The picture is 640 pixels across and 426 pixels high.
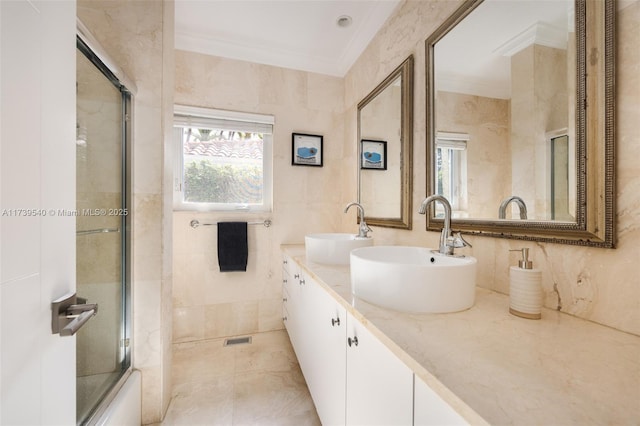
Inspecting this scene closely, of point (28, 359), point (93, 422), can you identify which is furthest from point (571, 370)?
point (93, 422)

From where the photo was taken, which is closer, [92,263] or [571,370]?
[571,370]

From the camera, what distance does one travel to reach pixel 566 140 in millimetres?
722

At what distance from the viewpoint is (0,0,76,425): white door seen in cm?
41

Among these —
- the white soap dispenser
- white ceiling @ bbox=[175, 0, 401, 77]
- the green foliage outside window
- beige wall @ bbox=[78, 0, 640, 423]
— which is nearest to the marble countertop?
the white soap dispenser

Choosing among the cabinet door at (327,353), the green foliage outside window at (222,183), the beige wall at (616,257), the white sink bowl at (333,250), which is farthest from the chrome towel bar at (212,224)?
the beige wall at (616,257)

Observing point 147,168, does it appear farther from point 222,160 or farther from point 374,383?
point 374,383

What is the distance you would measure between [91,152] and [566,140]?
1661mm

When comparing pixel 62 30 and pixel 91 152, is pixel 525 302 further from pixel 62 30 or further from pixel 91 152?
pixel 91 152

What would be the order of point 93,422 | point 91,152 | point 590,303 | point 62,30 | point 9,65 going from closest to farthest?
1. point 9,65
2. point 62,30
3. point 590,303
4. point 93,422
5. point 91,152

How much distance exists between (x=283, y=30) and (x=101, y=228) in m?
1.70

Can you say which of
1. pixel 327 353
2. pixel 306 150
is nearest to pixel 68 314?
pixel 327 353

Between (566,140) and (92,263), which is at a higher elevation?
(566,140)

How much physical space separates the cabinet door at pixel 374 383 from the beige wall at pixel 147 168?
3.16ft

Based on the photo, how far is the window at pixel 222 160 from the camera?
1935 mm
